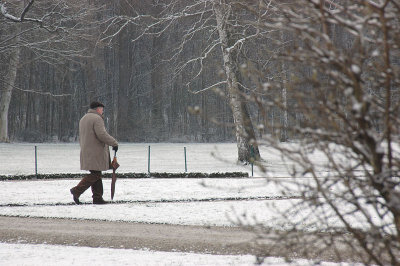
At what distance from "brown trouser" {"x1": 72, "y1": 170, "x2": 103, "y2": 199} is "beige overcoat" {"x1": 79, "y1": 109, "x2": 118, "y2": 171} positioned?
0.49 ft

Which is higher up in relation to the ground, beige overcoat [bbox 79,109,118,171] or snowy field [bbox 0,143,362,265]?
beige overcoat [bbox 79,109,118,171]

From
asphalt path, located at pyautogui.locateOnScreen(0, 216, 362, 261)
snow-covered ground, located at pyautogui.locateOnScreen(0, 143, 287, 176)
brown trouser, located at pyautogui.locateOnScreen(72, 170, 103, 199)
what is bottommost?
asphalt path, located at pyautogui.locateOnScreen(0, 216, 362, 261)

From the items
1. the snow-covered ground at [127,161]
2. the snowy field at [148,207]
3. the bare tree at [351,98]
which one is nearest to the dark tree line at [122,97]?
the snow-covered ground at [127,161]

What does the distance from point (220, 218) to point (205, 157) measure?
59.1ft

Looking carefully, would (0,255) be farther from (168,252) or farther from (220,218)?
(220,218)

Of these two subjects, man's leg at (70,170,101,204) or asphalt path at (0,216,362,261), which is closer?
asphalt path at (0,216,362,261)

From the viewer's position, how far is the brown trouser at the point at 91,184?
36.8ft

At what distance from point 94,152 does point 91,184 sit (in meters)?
0.61

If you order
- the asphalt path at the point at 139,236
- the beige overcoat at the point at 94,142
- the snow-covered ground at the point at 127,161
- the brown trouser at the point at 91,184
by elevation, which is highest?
the beige overcoat at the point at 94,142

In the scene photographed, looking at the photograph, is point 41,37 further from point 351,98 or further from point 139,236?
point 351,98

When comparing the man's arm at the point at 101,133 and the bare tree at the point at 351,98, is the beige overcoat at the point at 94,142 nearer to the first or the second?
the man's arm at the point at 101,133

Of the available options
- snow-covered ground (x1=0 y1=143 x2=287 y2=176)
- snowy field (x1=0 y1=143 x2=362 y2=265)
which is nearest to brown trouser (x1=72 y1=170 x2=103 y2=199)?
snowy field (x1=0 y1=143 x2=362 y2=265)

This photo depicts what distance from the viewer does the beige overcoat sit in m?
11.2

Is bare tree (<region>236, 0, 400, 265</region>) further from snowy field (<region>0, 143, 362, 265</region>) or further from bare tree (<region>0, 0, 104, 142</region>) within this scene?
bare tree (<region>0, 0, 104, 142</region>)
